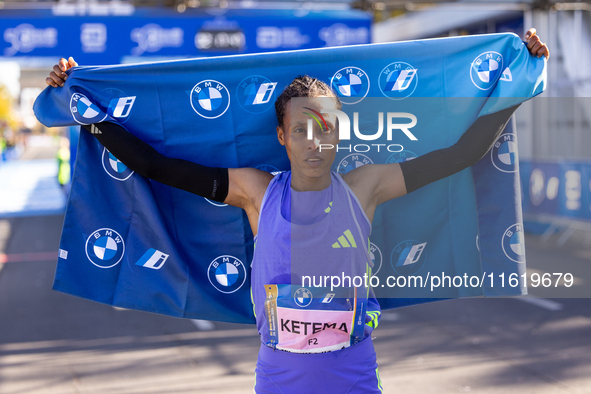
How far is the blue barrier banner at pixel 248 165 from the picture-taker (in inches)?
122

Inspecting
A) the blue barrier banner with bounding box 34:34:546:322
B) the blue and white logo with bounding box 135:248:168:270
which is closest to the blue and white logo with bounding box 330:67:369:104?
the blue barrier banner with bounding box 34:34:546:322

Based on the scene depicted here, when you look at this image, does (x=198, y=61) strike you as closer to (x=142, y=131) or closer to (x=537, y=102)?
(x=142, y=131)

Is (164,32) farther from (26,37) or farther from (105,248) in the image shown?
(105,248)

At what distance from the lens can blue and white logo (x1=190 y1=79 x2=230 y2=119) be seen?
3186 mm

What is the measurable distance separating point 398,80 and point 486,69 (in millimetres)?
488

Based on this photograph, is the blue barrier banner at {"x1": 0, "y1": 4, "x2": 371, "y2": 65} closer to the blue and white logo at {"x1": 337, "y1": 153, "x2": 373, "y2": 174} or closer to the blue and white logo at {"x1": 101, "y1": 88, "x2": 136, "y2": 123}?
the blue and white logo at {"x1": 101, "y1": 88, "x2": 136, "y2": 123}

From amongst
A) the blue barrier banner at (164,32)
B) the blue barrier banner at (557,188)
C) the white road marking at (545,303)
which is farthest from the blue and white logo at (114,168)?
the blue barrier banner at (557,188)

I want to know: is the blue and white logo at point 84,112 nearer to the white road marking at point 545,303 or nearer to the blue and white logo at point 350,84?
the blue and white logo at point 350,84

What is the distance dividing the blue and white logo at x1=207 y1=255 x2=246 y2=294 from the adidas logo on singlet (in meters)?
0.96

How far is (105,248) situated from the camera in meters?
3.12

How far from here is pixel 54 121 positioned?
2.95 metres

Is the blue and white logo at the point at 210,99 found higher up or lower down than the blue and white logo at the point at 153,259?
higher up

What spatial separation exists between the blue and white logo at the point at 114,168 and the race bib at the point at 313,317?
3.89ft

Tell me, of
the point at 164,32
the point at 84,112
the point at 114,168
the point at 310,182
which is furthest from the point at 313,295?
the point at 164,32
